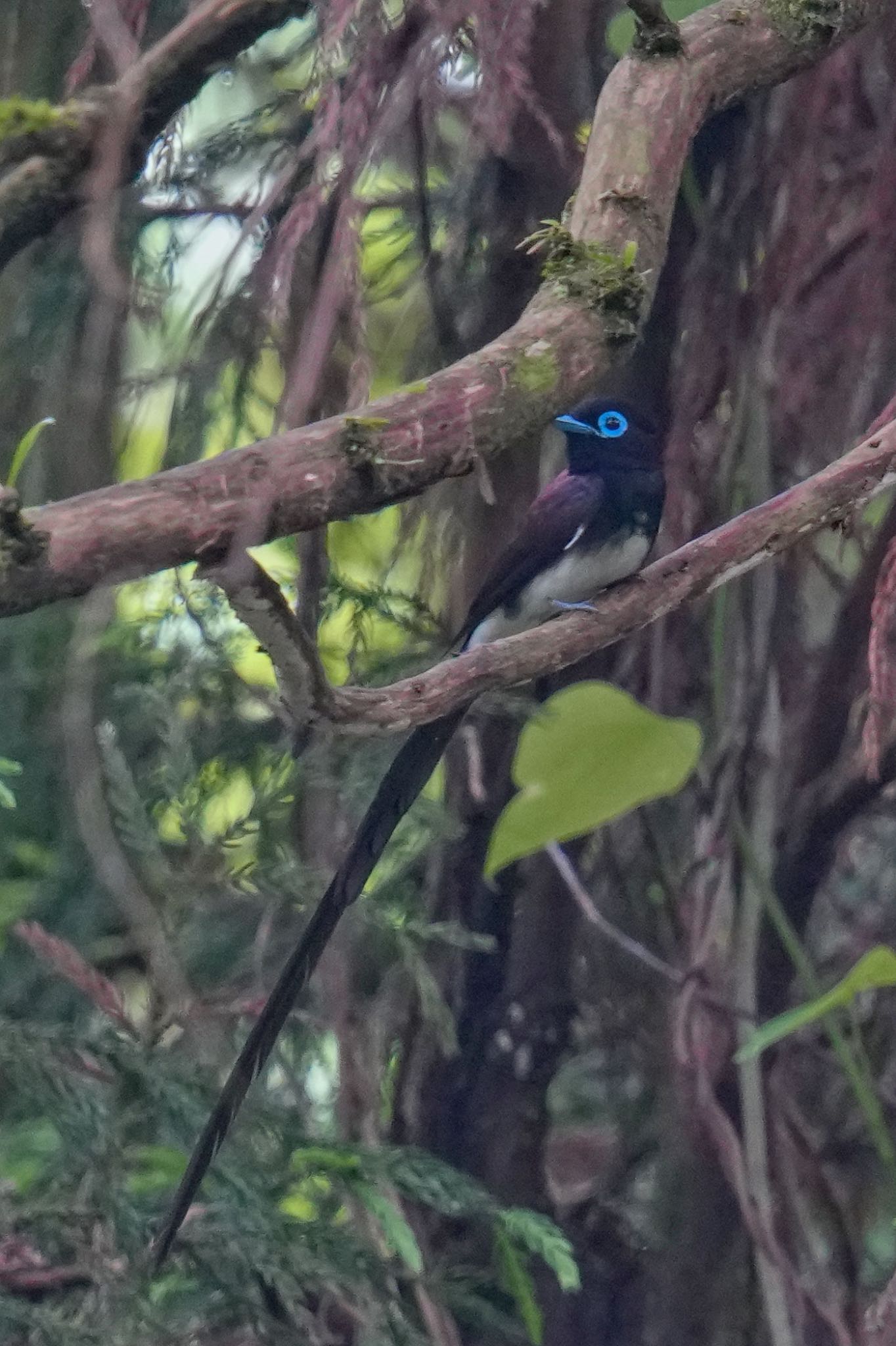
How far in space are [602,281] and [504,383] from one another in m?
0.17

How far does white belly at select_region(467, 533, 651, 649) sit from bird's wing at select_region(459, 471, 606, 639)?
3cm

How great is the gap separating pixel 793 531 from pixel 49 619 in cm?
109

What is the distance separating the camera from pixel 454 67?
5.18 feet

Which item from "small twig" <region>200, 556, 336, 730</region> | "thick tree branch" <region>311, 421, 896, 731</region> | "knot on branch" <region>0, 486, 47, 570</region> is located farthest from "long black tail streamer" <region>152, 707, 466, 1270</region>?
"knot on branch" <region>0, 486, 47, 570</region>

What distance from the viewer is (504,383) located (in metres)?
1.13

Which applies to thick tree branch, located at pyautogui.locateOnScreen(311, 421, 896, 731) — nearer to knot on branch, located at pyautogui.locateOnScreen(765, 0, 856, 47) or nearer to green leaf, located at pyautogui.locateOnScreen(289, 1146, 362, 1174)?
knot on branch, located at pyautogui.locateOnScreen(765, 0, 856, 47)

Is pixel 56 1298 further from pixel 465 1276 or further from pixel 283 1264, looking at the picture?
pixel 465 1276

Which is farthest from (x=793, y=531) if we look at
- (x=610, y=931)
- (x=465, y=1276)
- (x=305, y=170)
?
(x=465, y=1276)

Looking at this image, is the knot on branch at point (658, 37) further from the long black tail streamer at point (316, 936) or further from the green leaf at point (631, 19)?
the long black tail streamer at point (316, 936)

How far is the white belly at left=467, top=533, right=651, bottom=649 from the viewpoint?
80.2 inches

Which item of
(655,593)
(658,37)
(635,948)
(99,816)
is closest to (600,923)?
(635,948)

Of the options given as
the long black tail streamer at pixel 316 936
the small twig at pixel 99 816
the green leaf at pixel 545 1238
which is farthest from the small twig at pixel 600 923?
the small twig at pixel 99 816

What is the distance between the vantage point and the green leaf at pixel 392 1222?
1592 mm

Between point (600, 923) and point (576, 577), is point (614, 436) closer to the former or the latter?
point (576, 577)
